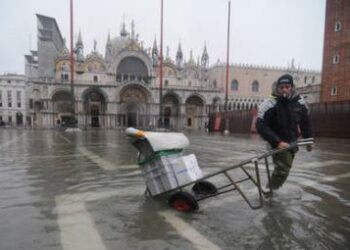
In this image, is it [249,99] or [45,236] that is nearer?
[45,236]

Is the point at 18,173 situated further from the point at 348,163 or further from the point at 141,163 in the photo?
the point at 348,163

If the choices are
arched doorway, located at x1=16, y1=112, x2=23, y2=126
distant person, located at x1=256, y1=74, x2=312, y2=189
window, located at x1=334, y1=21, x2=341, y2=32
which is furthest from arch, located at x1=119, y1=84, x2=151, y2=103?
distant person, located at x1=256, y1=74, x2=312, y2=189

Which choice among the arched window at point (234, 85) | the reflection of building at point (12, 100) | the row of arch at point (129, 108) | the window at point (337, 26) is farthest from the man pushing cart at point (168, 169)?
the reflection of building at point (12, 100)

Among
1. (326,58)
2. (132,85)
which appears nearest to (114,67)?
(132,85)

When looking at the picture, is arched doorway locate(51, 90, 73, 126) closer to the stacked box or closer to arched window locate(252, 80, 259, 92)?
arched window locate(252, 80, 259, 92)

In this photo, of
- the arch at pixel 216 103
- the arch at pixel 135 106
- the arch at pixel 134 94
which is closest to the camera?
the arch at pixel 134 94

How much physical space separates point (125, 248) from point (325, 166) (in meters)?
6.11

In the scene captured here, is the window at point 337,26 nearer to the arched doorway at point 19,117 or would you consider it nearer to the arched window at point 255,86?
the arched window at point 255,86

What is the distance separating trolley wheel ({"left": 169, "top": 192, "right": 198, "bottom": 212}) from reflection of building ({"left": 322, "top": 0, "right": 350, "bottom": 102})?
30919 millimetres

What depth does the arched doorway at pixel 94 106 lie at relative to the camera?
150 ft

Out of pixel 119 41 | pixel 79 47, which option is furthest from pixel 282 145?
pixel 119 41

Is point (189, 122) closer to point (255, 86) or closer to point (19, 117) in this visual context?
point (255, 86)

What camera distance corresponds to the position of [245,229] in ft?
10.1

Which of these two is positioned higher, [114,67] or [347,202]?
[114,67]
